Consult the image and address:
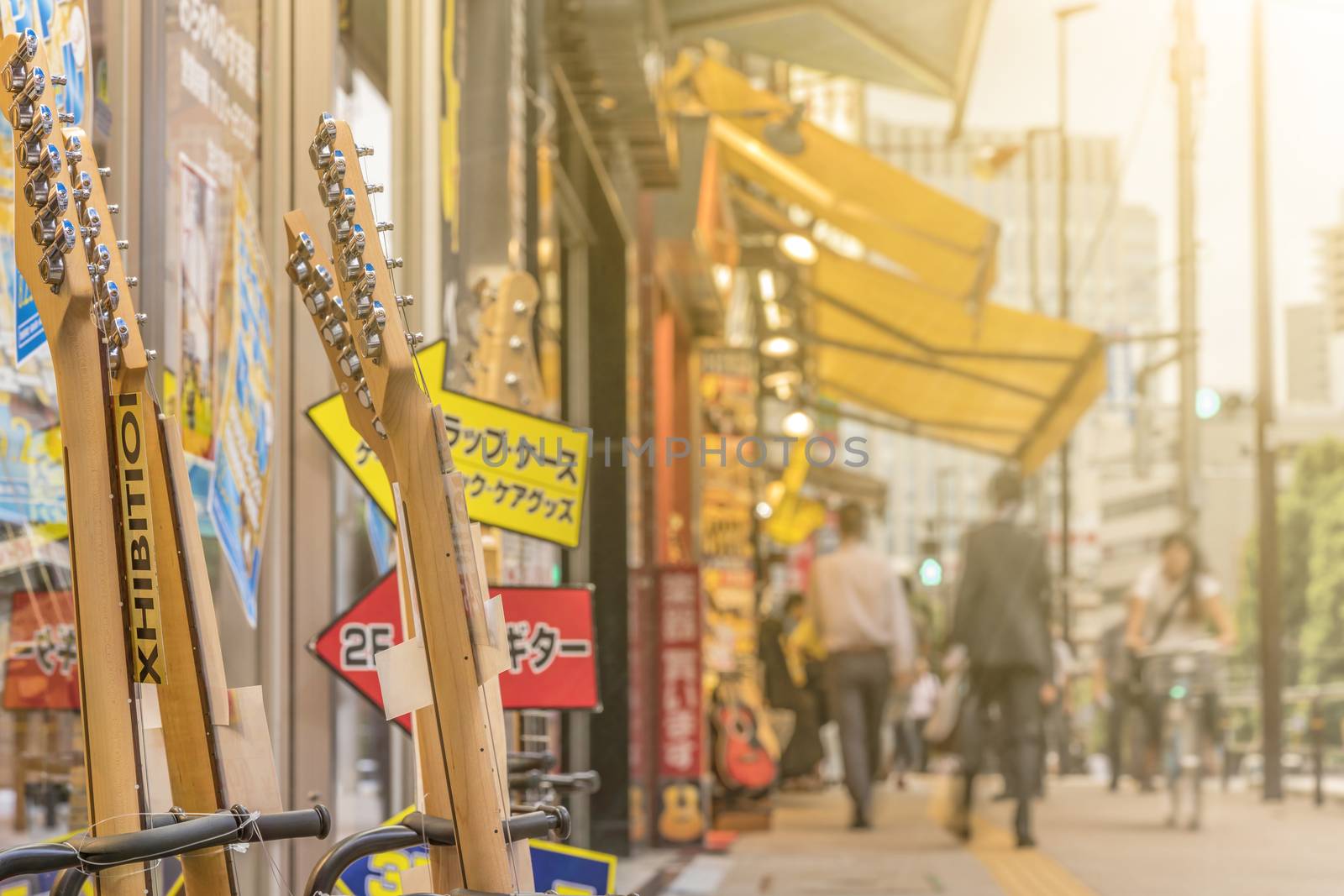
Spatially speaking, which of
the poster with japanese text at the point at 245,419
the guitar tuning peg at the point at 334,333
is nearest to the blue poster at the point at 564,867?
the poster with japanese text at the point at 245,419

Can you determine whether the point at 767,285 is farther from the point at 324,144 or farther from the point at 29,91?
the point at 29,91

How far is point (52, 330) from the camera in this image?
1548 mm

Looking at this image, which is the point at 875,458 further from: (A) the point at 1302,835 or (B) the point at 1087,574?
(A) the point at 1302,835

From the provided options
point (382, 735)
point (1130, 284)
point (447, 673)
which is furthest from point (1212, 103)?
point (447, 673)

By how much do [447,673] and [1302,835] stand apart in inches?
145

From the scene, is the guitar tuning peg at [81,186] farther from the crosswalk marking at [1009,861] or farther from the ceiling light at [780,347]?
the ceiling light at [780,347]

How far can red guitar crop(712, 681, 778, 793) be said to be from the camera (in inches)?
244

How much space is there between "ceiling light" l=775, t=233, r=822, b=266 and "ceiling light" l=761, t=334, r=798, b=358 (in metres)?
0.29

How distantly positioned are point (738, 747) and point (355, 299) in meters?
4.84

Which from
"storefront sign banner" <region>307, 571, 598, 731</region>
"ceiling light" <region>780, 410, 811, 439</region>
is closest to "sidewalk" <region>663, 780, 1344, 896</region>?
"ceiling light" <region>780, 410, 811, 439</region>

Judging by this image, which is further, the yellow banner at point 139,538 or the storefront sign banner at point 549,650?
the storefront sign banner at point 549,650

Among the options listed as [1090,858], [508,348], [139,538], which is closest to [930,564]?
[1090,858]

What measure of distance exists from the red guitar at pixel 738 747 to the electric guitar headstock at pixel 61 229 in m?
4.62

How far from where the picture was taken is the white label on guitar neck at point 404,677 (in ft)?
5.80
